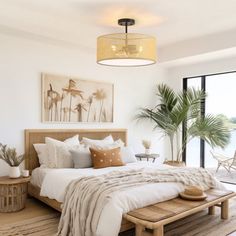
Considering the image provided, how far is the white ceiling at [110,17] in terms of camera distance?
326 cm

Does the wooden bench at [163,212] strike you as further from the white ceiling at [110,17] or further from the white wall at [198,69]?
the white wall at [198,69]

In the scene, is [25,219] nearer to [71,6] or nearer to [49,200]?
[49,200]

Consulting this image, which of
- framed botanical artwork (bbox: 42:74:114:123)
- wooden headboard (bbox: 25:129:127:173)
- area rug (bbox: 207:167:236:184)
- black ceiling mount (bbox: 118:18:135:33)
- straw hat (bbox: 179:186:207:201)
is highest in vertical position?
black ceiling mount (bbox: 118:18:135:33)

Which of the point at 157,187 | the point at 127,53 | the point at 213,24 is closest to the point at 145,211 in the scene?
the point at 157,187

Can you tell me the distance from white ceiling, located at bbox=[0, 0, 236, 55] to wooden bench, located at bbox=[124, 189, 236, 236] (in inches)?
92.1

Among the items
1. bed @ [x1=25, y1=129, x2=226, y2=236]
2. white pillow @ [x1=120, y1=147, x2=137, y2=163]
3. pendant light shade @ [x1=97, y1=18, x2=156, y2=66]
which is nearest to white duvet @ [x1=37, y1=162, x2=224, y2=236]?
bed @ [x1=25, y1=129, x2=226, y2=236]

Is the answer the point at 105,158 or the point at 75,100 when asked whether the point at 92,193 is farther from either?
the point at 75,100

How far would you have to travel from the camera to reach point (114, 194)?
2.67 m

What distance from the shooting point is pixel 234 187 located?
16.6 ft

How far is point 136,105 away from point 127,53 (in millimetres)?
2478

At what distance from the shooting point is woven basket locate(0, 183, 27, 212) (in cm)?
352

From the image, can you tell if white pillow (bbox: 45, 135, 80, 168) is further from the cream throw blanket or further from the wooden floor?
the cream throw blanket

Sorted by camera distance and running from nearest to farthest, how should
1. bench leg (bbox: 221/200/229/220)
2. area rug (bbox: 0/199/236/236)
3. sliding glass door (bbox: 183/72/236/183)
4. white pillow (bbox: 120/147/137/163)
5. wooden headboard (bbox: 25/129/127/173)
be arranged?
area rug (bbox: 0/199/236/236), bench leg (bbox: 221/200/229/220), wooden headboard (bbox: 25/129/127/173), white pillow (bbox: 120/147/137/163), sliding glass door (bbox: 183/72/236/183)

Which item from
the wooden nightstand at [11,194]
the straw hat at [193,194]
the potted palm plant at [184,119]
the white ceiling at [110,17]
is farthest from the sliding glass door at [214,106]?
the wooden nightstand at [11,194]
